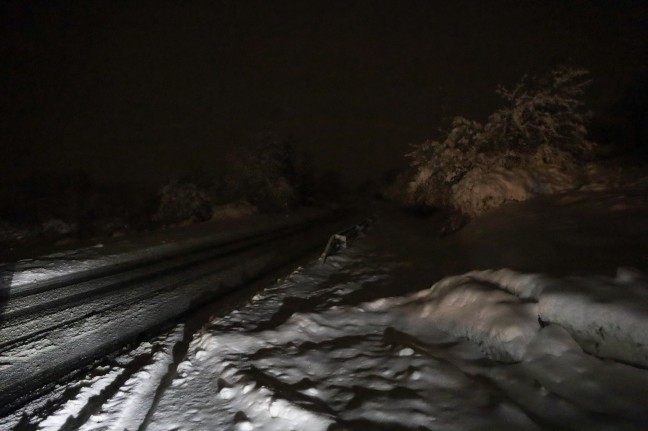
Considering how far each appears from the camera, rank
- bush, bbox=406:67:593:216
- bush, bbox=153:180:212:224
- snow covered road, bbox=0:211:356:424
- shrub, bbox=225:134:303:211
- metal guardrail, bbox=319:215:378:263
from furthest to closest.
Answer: shrub, bbox=225:134:303:211 < bush, bbox=153:180:212:224 < bush, bbox=406:67:593:216 < metal guardrail, bbox=319:215:378:263 < snow covered road, bbox=0:211:356:424

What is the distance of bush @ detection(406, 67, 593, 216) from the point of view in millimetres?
11766

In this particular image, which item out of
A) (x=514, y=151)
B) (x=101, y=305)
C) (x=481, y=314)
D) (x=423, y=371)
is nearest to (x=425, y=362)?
(x=423, y=371)

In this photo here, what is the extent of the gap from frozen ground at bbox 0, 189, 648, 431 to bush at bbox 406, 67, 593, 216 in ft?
18.9

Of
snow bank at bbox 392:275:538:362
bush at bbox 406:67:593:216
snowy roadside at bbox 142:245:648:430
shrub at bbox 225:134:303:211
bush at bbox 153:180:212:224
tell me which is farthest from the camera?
shrub at bbox 225:134:303:211

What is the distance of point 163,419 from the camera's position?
3.30 metres

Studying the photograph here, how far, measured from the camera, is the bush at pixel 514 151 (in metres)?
11.8

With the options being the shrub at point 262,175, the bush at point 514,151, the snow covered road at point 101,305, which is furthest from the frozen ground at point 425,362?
the shrub at point 262,175

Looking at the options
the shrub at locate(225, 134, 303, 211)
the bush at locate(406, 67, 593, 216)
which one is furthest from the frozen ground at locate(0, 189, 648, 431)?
the shrub at locate(225, 134, 303, 211)

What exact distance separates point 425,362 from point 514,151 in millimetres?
12213

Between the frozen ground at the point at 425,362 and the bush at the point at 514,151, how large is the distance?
18.9ft

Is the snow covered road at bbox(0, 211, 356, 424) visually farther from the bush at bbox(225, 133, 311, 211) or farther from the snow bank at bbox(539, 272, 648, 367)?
the bush at bbox(225, 133, 311, 211)

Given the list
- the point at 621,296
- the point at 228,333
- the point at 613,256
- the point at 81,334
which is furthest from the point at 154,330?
the point at 613,256

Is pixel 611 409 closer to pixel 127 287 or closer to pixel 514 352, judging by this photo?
pixel 514 352

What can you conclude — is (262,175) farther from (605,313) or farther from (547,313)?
(605,313)
